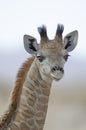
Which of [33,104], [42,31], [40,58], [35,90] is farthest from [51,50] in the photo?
[33,104]

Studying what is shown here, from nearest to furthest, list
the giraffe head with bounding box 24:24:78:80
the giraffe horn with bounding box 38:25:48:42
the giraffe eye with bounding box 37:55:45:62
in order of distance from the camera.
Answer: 1. the giraffe head with bounding box 24:24:78:80
2. the giraffe eye with bounding box 37:55:45:62
3. the giraffe horn with bounding box 38:25:48:42

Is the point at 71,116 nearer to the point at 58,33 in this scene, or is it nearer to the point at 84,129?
the point at 84,129

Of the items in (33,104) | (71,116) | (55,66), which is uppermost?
(55,66)

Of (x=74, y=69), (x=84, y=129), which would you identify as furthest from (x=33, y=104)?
(x=74, y=69)

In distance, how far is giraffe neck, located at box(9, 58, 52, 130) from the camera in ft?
15.2

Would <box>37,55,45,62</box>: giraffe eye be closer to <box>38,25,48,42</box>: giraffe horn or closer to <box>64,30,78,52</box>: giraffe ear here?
<box>38,25,48,42</box>: giraffe horn

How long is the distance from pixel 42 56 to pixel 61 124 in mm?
5249

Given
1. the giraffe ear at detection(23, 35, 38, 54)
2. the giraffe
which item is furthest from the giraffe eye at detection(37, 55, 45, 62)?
the giraffe ear at detection(23, 35, 38, 54)

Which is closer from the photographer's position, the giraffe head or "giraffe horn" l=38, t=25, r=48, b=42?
the giraffe head

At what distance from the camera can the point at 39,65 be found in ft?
15.4

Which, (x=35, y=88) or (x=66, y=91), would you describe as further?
(x=66, y=91)

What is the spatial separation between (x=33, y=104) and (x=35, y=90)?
0.10 m

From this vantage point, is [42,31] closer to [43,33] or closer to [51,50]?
[43,33]

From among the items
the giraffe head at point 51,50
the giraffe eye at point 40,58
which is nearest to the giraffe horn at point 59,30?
the giraffe head at point 51,50
